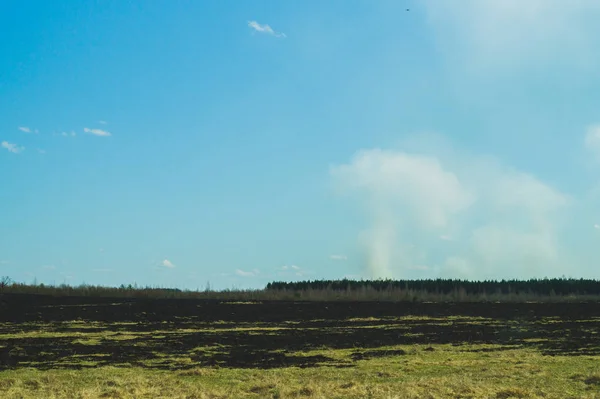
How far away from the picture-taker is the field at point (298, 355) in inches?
723

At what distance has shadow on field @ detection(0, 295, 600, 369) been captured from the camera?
2502 centimetres

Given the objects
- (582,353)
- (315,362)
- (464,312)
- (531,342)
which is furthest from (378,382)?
(464,312)

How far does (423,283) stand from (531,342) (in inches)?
2533

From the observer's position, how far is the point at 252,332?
3472 cm

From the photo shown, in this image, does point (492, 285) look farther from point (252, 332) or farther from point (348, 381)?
point (348, 381)

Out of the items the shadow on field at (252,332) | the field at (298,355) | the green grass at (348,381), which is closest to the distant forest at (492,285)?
the shadow on field at (252,332)

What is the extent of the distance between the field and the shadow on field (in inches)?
3.1

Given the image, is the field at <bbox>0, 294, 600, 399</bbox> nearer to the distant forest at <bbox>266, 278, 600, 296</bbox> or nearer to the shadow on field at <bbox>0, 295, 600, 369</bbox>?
the shadow on field at <bbox>0, 295, 600, 369</bbox>

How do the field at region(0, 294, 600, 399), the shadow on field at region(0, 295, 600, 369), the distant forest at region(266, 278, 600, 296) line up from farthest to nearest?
the distant forest at region(266, 278, 600, 296)
the shadow on field at region(0, 295, 600, 369)
the field at region(0, 294, 600, 399)

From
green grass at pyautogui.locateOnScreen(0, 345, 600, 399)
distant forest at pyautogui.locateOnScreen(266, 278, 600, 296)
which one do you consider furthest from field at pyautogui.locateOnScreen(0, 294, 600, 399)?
distant forest at pyautogui.locateOnScreen(266, 278, 600, 296)

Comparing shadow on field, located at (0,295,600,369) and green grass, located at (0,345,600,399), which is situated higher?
shadow on field, located at (0,295,600,369)

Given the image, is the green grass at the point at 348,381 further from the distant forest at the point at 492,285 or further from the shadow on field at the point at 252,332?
the distant forest at the point at 492,285

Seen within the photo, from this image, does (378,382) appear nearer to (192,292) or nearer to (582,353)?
(582,353)

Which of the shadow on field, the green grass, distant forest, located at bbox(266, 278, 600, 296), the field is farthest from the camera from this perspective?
distant forest, located at bbox(266, 278, 600, 296)
